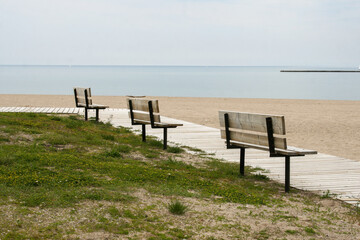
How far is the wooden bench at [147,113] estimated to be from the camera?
32.2 ft

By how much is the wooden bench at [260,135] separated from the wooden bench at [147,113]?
233 centimetres

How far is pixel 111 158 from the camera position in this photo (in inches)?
311

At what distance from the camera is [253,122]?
7.03 metres

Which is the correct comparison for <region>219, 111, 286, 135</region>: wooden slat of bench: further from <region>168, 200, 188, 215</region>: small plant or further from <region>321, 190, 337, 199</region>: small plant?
<region>168, 200, 188, 215</region>: small plant

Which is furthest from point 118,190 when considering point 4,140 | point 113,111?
point 113,111

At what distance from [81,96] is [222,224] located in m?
11.4

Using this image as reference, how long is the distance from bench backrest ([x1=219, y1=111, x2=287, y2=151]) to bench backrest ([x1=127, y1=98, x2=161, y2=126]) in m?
2.44

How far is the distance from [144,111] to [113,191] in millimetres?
4767

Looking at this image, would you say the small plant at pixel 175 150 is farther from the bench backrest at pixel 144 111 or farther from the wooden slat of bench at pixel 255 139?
the wooden slat of bench at pixel 255 139

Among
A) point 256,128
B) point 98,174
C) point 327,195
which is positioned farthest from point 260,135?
point 98,174

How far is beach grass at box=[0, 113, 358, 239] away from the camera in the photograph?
4527mm

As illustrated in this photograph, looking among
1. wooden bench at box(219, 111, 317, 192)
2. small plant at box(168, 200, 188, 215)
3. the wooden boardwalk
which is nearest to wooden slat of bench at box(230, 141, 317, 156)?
wooden bench at box(219, 111, 317, 192)

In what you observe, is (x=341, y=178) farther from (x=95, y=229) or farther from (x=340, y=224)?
(x=95, y=229)

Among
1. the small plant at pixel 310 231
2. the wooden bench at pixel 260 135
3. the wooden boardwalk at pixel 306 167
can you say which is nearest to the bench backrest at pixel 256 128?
the wooden bench at pixel 260 135
